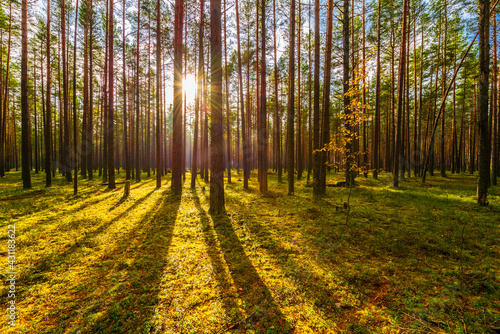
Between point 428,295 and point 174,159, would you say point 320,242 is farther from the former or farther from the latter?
point 174,159

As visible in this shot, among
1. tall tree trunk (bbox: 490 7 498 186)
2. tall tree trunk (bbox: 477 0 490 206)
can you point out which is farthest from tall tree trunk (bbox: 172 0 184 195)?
tall tree trunk (bbox: 490 7 498 186)

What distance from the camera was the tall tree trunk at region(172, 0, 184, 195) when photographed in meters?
10.6

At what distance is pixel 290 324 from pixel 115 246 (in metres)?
4.62

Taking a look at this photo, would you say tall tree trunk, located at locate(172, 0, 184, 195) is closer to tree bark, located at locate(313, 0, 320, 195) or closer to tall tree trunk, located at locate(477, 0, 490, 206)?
tree bark, located at locate(313, 0, 320, 195)

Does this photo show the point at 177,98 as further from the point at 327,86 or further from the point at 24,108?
the point at 24,108

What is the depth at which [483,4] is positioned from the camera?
23.3ft

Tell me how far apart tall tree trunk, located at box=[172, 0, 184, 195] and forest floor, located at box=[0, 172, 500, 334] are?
4.53 meters

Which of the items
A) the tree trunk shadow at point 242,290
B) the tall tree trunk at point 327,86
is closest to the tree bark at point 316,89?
the tall tree trunk at point 327,86

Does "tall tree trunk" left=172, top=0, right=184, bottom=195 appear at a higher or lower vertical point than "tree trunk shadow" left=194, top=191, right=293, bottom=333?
higher

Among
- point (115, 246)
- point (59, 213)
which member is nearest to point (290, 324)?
point (115, 246)

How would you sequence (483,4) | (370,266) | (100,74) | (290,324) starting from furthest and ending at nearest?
(100,74)
(483,4)
(370,266)
(290,324)

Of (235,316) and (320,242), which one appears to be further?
(320,242)

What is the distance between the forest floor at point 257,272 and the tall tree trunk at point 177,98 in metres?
4.53

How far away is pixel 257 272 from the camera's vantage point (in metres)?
3.68
